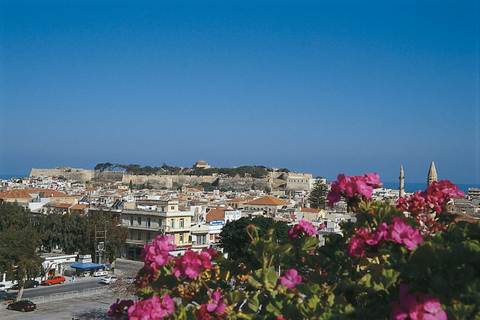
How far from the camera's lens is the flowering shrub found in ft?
9.60

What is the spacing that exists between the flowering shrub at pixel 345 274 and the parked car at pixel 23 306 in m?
16.5

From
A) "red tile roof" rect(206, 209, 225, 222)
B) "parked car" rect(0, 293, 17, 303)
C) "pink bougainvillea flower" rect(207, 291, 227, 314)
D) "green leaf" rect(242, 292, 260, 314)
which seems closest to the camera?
"pink bougainvillea flower" rect(207, 291, 227, 314)

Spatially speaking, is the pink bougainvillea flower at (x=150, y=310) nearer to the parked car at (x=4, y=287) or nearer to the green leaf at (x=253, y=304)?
the green leaf at (x=253, y=304)

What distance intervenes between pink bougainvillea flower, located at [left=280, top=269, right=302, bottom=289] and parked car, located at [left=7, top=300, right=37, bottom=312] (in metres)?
17.6

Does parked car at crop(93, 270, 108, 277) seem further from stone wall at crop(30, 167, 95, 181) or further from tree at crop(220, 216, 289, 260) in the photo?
stone wall at crop(30, 167, 95, 181)

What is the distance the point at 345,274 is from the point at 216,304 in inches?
46.4

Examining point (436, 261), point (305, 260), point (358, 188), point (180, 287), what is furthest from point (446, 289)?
point (180, 287)

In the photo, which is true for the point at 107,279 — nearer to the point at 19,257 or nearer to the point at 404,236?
the point at 19,257

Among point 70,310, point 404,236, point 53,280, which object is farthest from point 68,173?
point 404,236

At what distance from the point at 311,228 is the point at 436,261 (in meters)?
1.36

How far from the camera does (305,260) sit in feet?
13.5

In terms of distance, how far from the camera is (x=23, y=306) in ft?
60.7

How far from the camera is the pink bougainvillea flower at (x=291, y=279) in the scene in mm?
3227

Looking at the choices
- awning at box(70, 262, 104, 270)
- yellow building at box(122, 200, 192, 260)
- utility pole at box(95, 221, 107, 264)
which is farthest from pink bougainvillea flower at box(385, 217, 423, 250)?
yellow building at box(122, 200, 192, 260)
